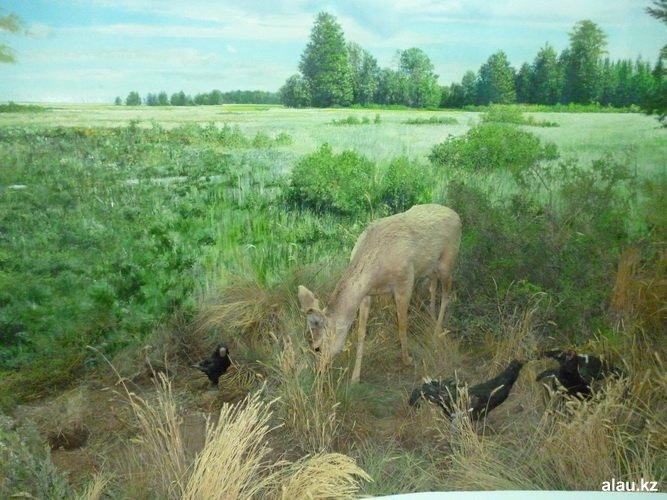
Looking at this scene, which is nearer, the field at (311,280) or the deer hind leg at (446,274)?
the field at (311,280)

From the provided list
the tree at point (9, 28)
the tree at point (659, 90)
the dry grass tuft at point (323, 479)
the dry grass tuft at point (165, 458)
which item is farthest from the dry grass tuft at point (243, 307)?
the tree at point (659, 90)

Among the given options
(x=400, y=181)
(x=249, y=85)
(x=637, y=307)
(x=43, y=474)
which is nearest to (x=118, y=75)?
(x=249, y=85)

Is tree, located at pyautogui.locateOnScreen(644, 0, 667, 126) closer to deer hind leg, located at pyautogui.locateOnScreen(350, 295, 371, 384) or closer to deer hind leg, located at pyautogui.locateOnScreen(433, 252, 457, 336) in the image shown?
deer hind leg, located at pyautogui.locateOnScreen(433, 252, 457, 336)

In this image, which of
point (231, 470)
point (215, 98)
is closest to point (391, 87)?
point (215, 98)

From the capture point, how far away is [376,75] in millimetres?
5887

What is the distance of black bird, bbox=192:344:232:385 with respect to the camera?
532 cm

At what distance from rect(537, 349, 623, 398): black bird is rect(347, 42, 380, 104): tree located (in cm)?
243

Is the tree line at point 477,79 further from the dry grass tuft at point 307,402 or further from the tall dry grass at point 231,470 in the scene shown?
the tall dry grass at point 231,470

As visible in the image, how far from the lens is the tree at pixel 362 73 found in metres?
5.74

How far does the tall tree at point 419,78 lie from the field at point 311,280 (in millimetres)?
134

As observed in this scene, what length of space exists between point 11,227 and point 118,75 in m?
1.33

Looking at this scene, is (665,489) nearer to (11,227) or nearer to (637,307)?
(637,307)

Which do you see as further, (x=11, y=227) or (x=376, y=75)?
(x=376, y=75)

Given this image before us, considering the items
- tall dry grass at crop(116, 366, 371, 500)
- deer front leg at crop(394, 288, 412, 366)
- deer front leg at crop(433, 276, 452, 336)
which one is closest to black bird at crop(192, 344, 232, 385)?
tall dry grass at crop(116, 366, 371, 500)
